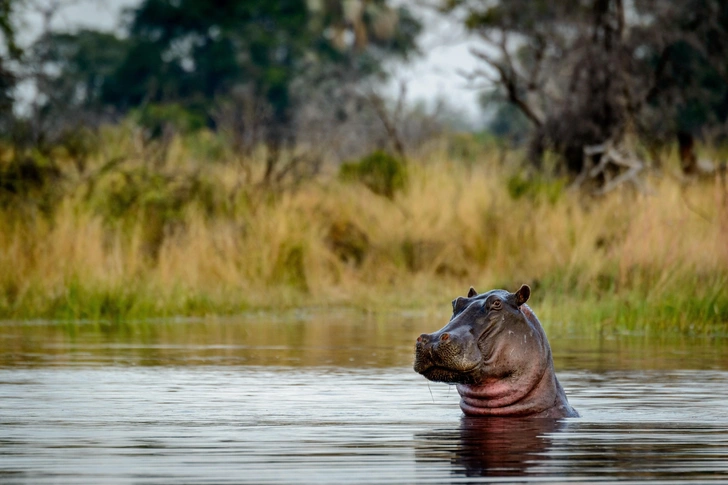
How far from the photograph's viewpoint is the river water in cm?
487

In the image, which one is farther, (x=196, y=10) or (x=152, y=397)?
(x=196, y=10)

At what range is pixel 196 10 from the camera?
43.1m

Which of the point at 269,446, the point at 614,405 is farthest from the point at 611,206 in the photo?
the point at 269,446

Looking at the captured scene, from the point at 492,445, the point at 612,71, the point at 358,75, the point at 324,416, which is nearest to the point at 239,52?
the point at 358,75

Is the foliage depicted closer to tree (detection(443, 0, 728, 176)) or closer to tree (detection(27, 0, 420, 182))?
tree (detection(443, 0, 728, 176))

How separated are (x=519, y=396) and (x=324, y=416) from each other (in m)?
0.86

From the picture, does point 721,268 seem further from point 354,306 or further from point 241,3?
point 241,3

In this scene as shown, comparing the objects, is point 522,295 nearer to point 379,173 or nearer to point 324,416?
point 324,416

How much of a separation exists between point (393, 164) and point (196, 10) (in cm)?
2651

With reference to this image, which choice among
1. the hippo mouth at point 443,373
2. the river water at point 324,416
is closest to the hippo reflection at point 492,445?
the river water at point 324,416

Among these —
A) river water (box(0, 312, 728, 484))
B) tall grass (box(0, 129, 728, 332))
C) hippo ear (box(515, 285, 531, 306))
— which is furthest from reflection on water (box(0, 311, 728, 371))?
hippo ear (box(515, 285, 531, 306))

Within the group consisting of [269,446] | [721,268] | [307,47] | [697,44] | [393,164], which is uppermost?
[307,47]

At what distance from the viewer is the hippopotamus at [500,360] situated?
6043 millimetres

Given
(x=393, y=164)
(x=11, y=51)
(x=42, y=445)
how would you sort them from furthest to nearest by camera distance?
(x=393, y=164), (x=11, y=51), (x=42, y=445)
